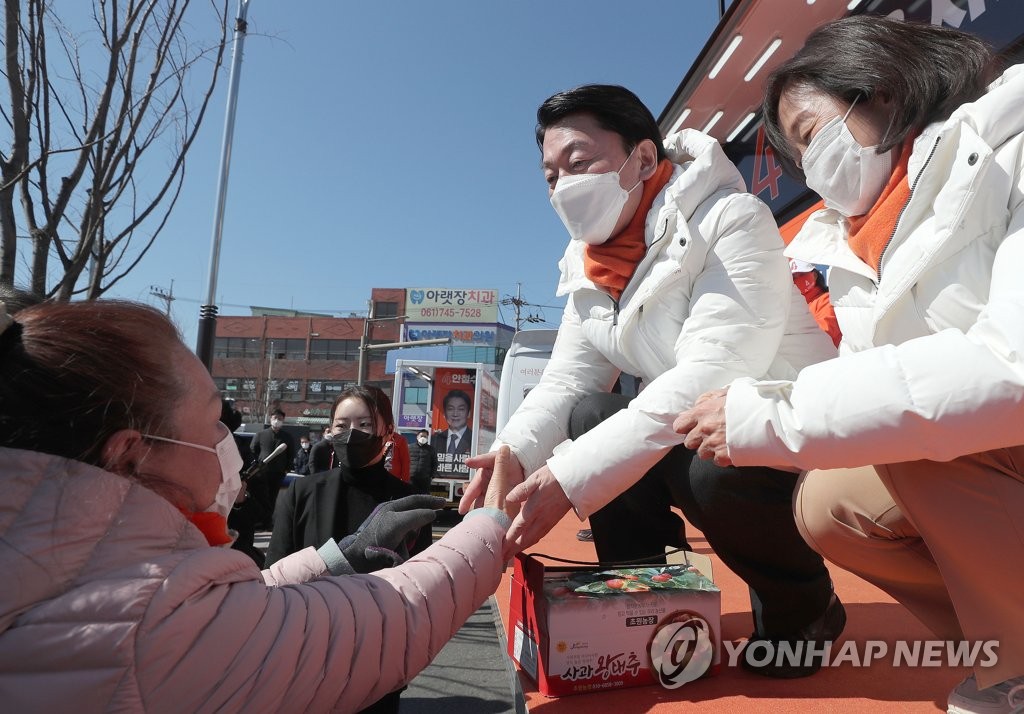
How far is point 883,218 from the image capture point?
144 cm

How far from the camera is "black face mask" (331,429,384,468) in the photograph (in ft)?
9.58

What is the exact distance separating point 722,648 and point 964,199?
3.89ft

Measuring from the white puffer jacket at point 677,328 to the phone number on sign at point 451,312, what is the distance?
167 feet

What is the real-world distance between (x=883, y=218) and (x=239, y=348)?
58272 millimetres

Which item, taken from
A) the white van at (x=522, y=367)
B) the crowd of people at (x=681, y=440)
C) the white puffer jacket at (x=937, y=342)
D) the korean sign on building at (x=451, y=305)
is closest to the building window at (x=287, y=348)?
the korean sign on building at (x=451, y=305)

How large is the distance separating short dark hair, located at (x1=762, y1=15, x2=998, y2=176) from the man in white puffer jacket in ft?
1.31

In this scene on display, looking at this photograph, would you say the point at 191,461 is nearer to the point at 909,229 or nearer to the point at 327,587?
the point at 327,587

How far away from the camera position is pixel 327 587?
1176 millimetres

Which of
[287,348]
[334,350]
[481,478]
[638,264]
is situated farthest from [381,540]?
[287,348]

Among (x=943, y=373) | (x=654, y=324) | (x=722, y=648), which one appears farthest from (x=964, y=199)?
(x=722, y=648)

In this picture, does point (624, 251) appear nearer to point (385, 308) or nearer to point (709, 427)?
point (709, 427)

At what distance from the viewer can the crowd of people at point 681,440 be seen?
977mm
